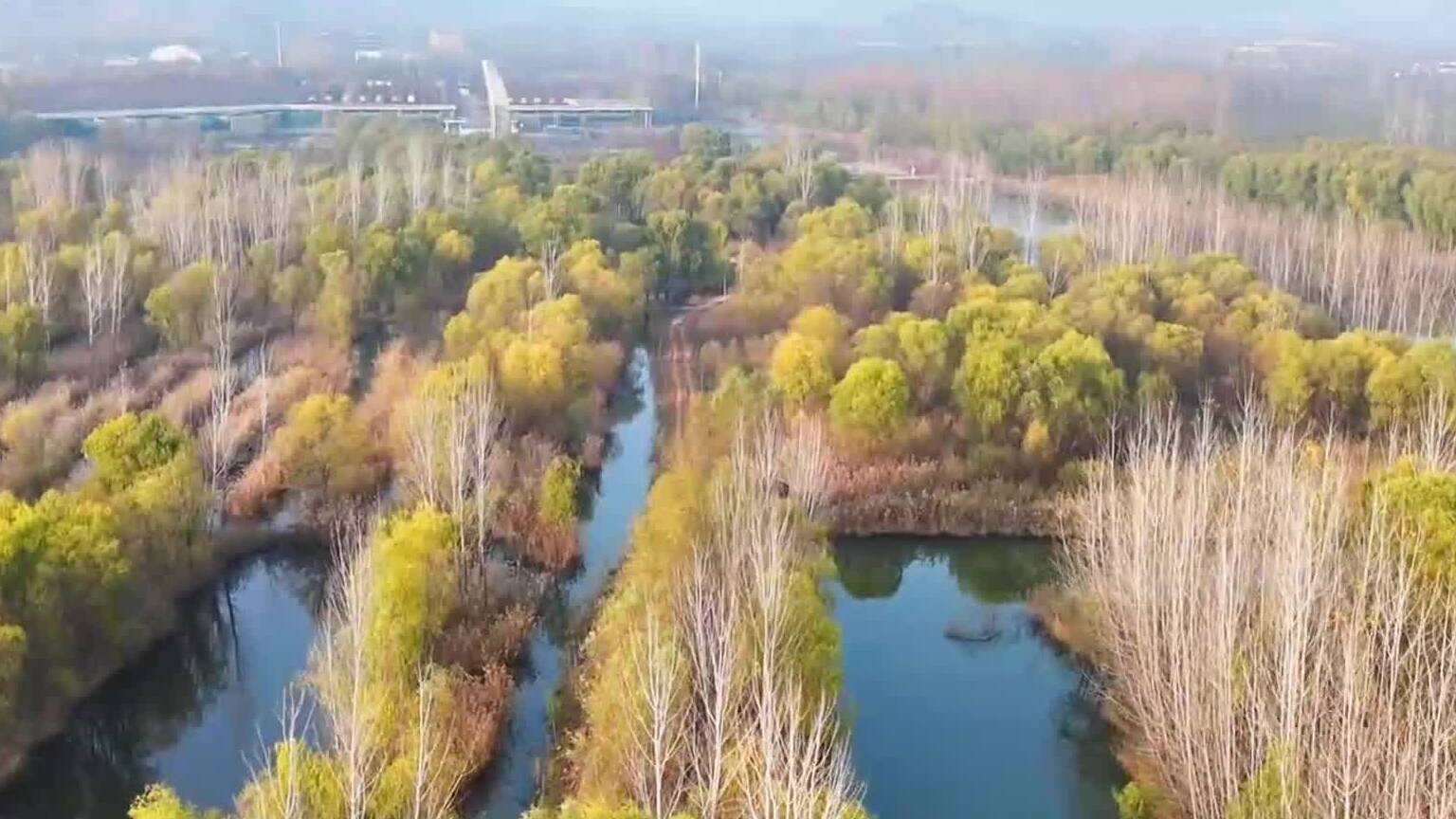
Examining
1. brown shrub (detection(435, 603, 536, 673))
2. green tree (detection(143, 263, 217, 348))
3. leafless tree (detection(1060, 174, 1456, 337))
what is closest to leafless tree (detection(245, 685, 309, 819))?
brown shrub (detection(435, 603, 536, 673))

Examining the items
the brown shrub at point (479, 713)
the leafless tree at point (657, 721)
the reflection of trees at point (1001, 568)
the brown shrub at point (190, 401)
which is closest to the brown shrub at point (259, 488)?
the brown shrub at point (190, 401)

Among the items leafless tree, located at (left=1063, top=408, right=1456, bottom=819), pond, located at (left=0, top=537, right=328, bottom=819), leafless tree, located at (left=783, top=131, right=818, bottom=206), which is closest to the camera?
leafless tree, located at (left=1063, top=408, right=1456, bottom=819)

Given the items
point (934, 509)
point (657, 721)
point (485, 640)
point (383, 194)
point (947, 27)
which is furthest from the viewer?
point (947, 27)

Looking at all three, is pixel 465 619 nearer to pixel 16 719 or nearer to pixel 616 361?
pixel 16 719

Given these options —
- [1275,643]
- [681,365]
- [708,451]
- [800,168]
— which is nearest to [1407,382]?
[708,451]

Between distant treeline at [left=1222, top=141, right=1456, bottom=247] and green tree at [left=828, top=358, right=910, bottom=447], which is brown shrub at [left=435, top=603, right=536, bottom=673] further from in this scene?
distant treeline at [left=1222, top=141, right=1456, bottom=247]

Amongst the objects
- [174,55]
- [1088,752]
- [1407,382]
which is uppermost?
[174,55]

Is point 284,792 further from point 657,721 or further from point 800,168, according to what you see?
point 800,168
